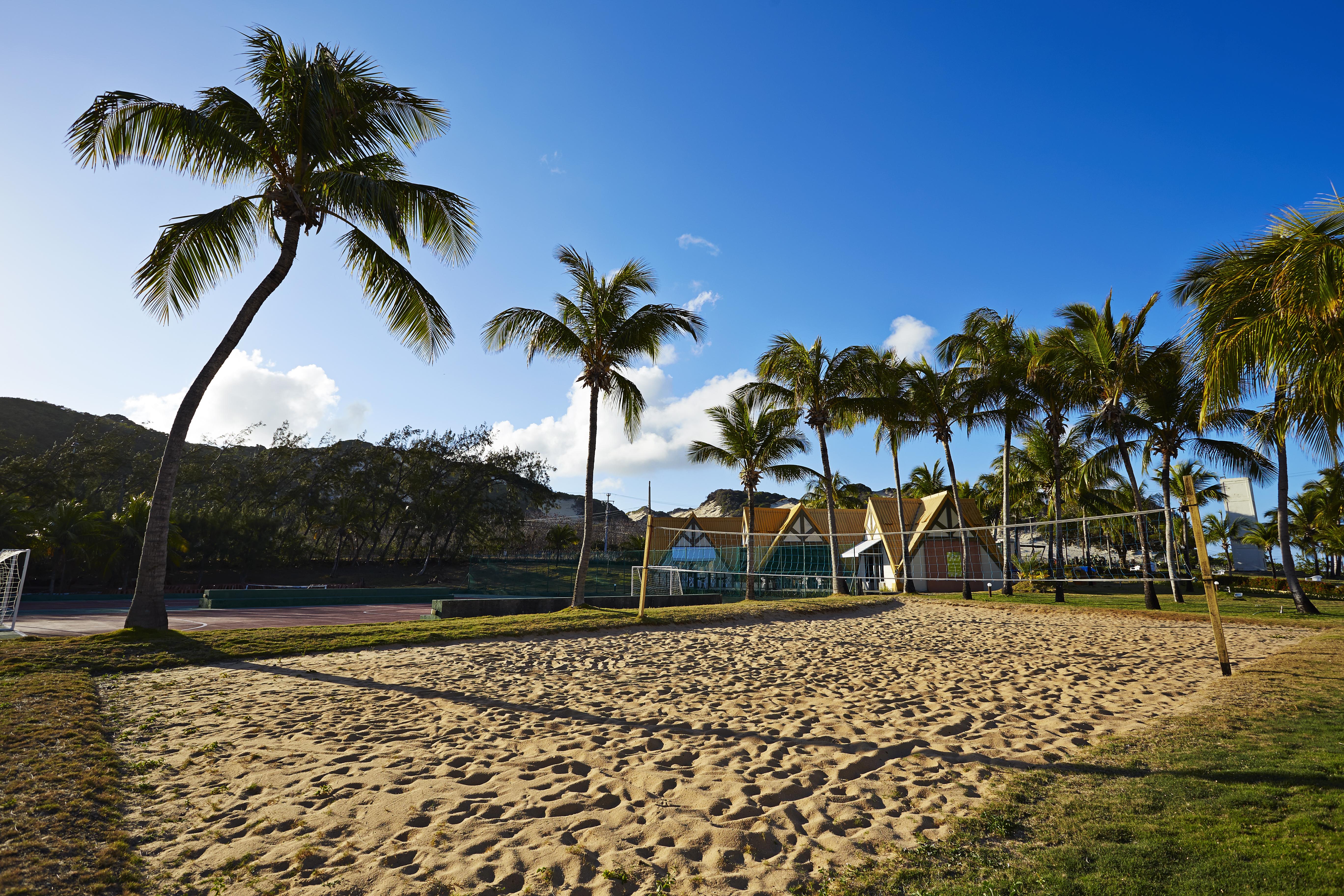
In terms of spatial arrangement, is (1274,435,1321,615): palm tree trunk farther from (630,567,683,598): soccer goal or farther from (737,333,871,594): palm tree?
(630,567,683,598): soccer goal

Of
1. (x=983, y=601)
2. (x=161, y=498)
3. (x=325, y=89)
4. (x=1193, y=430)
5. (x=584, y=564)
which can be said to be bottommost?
(x=983, y=601)

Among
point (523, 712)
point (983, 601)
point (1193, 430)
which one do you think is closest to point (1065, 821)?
point (523, 712)

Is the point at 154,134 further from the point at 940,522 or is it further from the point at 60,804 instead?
the point at 940,522

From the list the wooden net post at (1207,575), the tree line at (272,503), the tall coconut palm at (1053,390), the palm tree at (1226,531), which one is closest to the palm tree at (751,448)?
the tall coconut palm at (1053,390)

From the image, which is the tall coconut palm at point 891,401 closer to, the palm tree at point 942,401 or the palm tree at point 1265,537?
the palm tree at point 942,401

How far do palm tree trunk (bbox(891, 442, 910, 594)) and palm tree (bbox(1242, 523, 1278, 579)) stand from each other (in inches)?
927

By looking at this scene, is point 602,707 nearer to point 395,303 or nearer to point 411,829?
point 411,829

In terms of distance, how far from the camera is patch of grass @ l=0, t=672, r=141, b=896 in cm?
239

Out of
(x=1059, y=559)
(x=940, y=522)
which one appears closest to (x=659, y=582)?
(x=940, y=522)

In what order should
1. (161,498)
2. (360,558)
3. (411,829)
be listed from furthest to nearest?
(360,558) → (161,498) → (411,829)

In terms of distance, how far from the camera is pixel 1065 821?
291 centimetres

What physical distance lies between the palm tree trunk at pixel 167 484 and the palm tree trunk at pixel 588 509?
7.06 m

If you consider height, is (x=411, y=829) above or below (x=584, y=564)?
below

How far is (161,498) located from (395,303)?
12.5 ft
